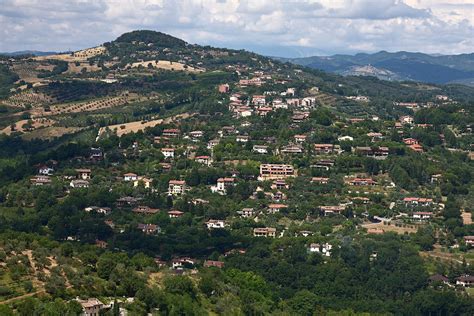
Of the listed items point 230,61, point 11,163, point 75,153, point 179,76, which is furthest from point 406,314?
point 230,61

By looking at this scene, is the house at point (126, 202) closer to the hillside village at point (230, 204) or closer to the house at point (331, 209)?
the hillside village at point (230, 204)

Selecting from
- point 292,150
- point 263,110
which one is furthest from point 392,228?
point 263,110

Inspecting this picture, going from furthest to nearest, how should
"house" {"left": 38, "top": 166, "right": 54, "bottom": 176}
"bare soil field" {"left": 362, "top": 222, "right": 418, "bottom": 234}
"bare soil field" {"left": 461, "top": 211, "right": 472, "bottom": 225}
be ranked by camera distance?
"house" {"left": 38, "top": 166, "right": 54, "bottom": 176}
"bare soil field" {"left": 461, "top": 211, "right": 472, "bottom": 225}
"bare soil field" {"left": 362, "top": 222, "right": 418, "bottom": 234}

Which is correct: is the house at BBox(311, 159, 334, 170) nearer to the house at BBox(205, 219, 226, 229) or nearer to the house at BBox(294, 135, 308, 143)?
the house at BBox(294, 135, 308, 143)

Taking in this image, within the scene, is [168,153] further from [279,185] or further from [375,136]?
[375,136]

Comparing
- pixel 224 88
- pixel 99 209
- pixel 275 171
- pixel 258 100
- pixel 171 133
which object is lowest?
pixel 99 209

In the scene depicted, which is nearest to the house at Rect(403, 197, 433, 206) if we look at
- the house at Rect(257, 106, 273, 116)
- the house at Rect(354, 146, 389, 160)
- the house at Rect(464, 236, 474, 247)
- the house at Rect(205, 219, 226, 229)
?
the house at Rect(464, 236, 474, 247)
